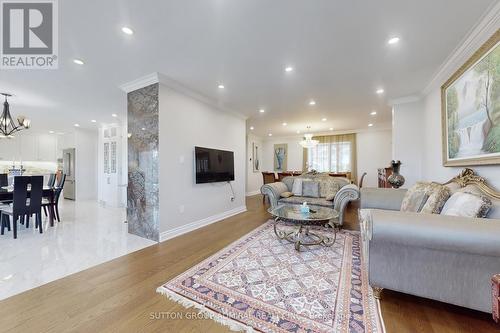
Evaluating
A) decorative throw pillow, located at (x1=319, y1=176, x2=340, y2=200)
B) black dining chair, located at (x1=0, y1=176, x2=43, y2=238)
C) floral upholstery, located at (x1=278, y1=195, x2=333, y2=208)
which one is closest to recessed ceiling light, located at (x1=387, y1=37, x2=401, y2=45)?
floral upholstery, located at (x1=278, y1=195, x2=333, y2=208)

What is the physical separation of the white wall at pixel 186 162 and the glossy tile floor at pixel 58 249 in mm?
712

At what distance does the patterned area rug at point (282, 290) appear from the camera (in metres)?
1.52

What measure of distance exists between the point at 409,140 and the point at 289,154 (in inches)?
207

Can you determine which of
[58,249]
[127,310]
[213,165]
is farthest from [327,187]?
[58,249]

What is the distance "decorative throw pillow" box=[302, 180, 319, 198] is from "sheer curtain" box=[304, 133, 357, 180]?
384cm

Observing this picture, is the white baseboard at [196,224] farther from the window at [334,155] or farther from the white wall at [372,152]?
the white wall at [372,152]

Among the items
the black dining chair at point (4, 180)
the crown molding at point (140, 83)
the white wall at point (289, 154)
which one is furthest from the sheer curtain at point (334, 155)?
the black dining chair at point (4, 180)

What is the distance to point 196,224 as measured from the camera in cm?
394

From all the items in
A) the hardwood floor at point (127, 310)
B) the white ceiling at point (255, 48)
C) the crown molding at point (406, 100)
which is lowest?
the hardwood floor at point (127, 310)

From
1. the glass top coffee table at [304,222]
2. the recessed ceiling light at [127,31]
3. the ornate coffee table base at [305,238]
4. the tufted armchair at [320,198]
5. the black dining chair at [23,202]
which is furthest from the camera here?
the tufted armchair at [320,198]

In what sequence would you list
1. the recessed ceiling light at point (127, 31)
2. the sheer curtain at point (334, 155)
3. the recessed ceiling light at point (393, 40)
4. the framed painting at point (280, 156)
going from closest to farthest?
the recessed ceiling light at point (127, 31), the recessed ceiling light at point (393, 40), the sheer curtain at point (334, 155), the framed painting at point (280, 156)

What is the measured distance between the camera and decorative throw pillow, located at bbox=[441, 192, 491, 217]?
66.0 inches

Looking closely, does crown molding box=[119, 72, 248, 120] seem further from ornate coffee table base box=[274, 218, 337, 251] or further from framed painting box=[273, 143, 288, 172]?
framed painting box=[273, 143, 288, 172]

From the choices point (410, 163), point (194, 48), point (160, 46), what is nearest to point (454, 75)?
point (410, 163)
